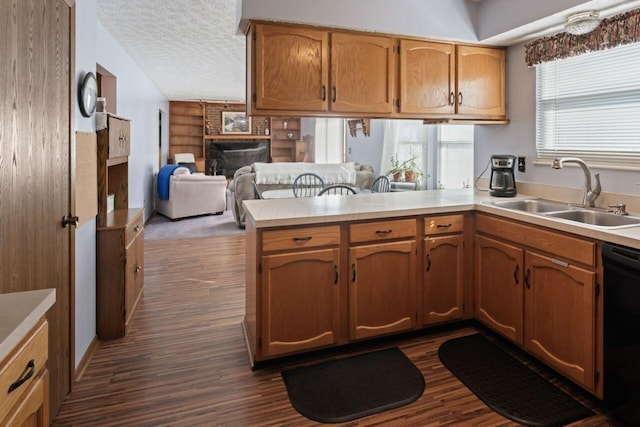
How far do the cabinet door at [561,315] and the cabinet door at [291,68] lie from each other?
1656 millimetres

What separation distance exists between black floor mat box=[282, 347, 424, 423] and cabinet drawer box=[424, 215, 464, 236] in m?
0.79

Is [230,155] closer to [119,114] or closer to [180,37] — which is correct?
[119,114]

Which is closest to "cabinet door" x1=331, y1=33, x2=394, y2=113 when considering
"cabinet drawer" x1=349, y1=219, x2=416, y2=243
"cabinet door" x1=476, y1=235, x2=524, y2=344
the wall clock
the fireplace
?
"cabinet drawer" x1=349, y1=219, x2=416, y2=243

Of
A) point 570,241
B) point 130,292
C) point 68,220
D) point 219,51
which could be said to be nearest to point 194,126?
point 219,51

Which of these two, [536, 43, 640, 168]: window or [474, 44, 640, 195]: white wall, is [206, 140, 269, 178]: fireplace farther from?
[536, 43, 640, 168]: window

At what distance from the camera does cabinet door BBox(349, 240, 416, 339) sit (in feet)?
7.84

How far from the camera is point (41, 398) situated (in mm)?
984

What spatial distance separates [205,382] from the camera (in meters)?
2.15

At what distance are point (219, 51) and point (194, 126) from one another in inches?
243

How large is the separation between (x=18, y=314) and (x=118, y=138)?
2.20 meters

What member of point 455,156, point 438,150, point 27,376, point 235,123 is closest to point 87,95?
point 27,376

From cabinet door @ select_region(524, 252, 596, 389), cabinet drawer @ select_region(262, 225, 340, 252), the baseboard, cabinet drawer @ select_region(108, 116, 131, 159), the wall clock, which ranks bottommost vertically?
the baseboard

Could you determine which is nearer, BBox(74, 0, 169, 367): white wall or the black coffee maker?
BBox(74, 0, 169, 367): white wall

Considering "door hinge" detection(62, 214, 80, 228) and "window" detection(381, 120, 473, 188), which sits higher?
"window" detection(381, 120, 473, 188)
